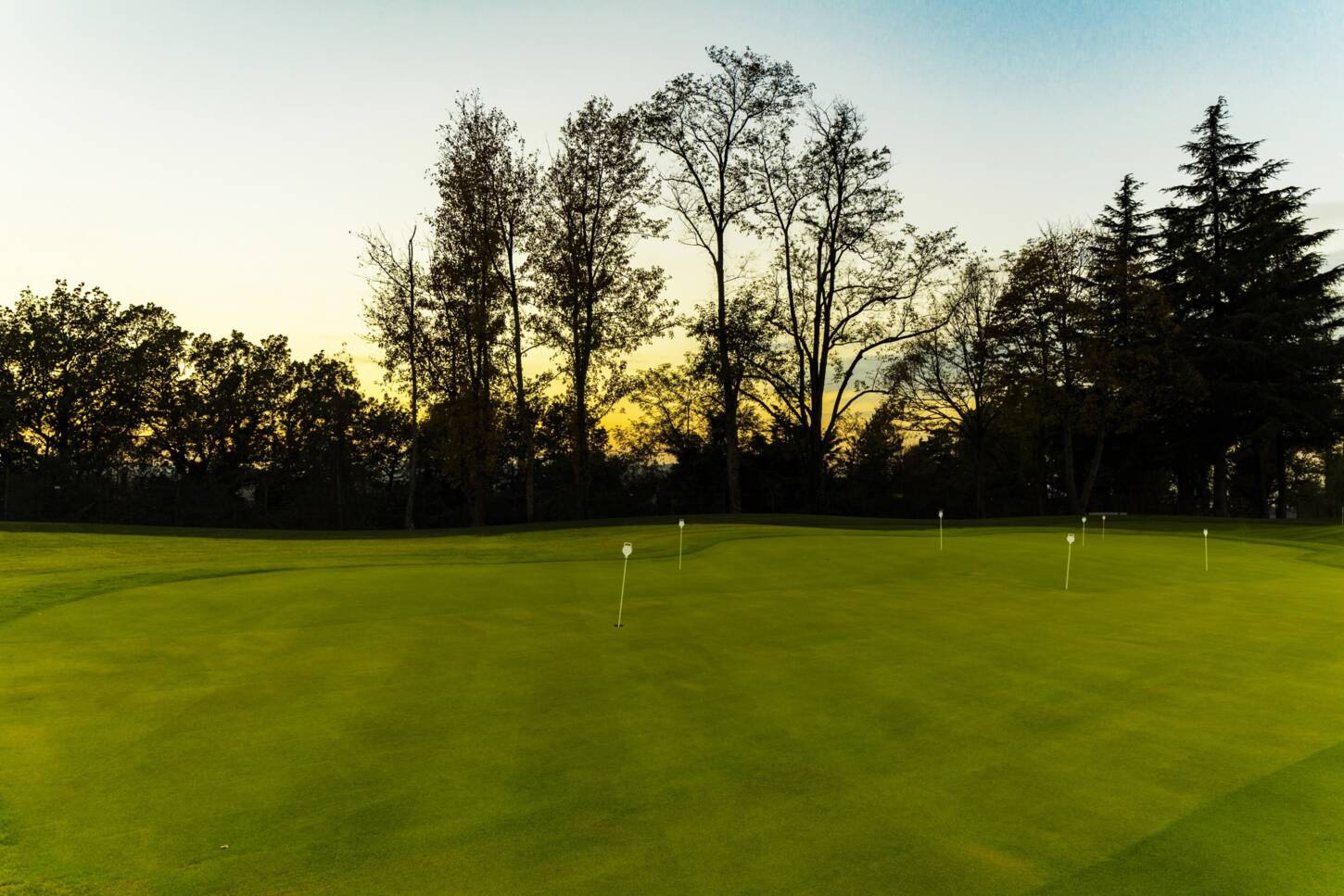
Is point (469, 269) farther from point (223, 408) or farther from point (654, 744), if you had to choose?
point (654, 744)

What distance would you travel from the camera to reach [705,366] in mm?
40656

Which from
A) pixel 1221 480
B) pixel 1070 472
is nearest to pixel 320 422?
pixel 1070 472

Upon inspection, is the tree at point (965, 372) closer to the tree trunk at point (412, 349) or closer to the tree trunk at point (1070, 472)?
the tree trunk at point (1070, 472)

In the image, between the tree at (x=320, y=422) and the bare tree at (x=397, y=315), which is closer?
the bare tree at (x=397, y=315)

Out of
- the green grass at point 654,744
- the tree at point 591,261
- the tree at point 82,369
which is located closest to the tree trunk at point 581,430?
the tree at point 591,261

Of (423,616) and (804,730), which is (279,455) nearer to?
(423,616)

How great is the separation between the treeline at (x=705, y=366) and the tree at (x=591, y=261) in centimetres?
13

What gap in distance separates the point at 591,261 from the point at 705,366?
25.1 feet

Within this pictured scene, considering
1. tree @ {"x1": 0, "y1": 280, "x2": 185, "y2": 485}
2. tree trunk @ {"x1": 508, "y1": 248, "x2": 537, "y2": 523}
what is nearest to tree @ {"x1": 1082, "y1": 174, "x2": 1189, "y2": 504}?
tree trunk @ {"x1": 508, "y1": 248, "x2": 537, "y2": 523}

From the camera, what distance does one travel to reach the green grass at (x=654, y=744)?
341 cm

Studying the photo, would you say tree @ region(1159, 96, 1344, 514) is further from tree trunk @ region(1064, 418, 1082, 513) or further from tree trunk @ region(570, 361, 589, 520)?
tree trunk @ region(570, 361, 589, 520)

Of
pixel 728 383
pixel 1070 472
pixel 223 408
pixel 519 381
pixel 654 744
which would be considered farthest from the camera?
pixel 223 408

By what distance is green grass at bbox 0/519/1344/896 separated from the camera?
11.2 feet

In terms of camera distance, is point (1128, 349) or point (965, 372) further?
point (965, 372)
